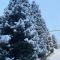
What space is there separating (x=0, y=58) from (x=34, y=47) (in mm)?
2954

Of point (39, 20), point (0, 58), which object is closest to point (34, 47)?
point (0, 58)

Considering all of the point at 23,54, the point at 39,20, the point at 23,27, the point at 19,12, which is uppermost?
the point at 39,20

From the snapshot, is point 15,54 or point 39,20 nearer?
point 15,54

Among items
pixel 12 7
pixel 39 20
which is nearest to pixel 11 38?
pixel 12 7

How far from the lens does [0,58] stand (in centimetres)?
2527

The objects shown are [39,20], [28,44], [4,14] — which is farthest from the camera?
[39,20]

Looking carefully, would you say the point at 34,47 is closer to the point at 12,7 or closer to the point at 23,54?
the point at 23,54

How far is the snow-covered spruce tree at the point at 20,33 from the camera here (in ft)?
81.3

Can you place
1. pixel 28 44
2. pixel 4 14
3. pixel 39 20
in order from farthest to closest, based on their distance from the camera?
1. pixel 39 20
2. pixel 4 14
3. pixel 28 44

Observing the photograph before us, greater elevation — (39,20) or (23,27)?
(39,20)

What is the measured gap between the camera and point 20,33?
24.9m

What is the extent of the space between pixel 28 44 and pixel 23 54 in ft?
3.04

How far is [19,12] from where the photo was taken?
2578 cm

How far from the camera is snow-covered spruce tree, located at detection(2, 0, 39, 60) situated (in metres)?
24.8
